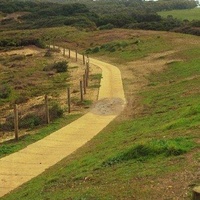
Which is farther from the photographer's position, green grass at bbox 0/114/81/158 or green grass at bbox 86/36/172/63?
green grass at bbox 86/36/172/63

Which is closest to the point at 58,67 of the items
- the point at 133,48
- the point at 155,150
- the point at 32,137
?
the point at 133,48

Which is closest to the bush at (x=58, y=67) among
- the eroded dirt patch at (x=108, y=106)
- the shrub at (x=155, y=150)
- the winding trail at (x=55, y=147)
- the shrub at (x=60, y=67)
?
the shrub at (x=60, y=67)

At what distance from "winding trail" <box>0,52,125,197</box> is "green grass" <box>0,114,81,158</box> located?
34 centimetres

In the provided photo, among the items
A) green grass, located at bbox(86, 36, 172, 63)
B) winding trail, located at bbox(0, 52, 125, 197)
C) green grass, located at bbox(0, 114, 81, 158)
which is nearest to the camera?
winding trail, located at bbox(0, 52, 125, 197)

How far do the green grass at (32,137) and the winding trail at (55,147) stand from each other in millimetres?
Answer: 339

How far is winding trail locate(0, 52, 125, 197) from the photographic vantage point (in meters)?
13.9

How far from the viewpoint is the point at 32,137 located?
61.0 feet

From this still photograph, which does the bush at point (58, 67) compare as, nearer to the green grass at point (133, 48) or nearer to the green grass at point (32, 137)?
the green grass at point (133, 48)

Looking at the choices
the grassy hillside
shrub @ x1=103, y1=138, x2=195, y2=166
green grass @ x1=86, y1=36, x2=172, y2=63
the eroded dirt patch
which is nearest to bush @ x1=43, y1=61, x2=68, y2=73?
green grass @ x1=86, y1=36, x2=172, y2=63

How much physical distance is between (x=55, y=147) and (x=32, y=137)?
201cm

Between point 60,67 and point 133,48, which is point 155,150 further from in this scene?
point 133,48

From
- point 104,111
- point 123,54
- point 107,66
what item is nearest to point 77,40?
point 123,54

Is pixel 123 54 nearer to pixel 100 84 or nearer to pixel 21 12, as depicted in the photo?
pixel 100 84

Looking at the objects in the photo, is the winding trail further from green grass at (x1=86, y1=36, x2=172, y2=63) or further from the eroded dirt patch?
green grass at (x1=86, y1=36, x2=172, y2=63)
